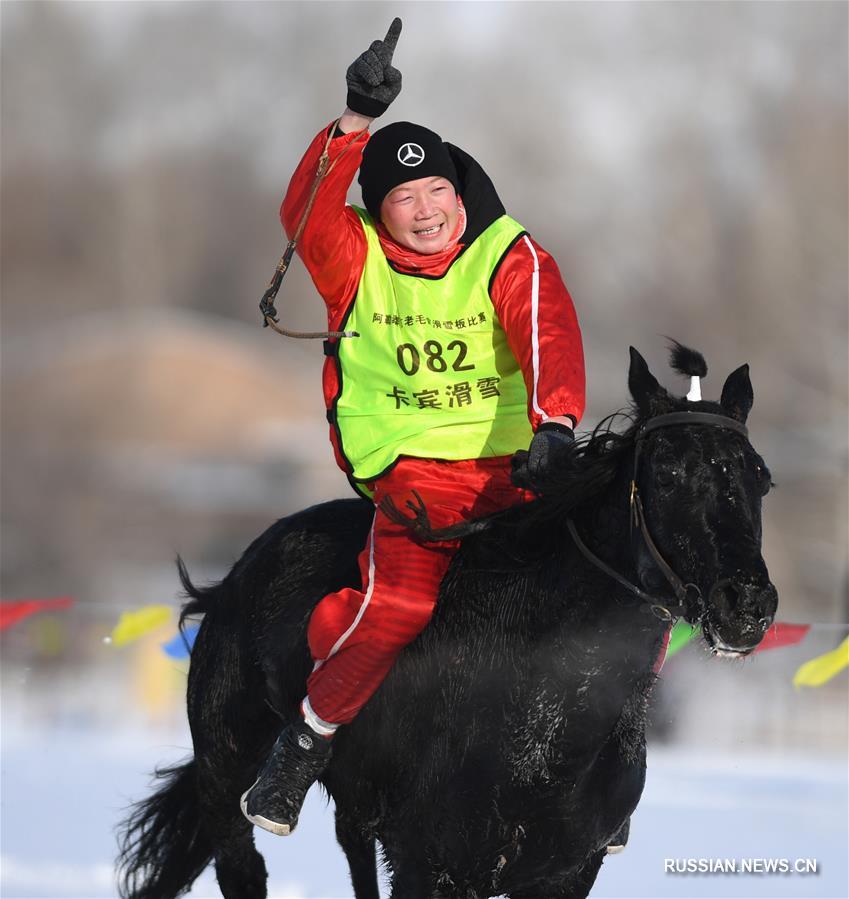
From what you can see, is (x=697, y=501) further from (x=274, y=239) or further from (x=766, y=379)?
(x=274, y=239)

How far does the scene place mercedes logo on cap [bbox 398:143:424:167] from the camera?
418 cm

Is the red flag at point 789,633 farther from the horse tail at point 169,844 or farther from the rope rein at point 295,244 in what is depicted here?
the rope rein at point 295,244

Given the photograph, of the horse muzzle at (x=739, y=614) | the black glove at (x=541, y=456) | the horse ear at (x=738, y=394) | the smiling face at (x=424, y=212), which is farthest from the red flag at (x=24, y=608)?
the horse muzzle at (x=739, y=614)

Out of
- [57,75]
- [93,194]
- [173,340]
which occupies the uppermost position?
[57,75]

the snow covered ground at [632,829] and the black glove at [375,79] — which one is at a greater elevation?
the black glove at [375,79]

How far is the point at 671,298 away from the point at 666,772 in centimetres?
2562

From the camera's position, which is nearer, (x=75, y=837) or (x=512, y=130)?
(x=75, y=837)

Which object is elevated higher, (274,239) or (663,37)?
(663,37)

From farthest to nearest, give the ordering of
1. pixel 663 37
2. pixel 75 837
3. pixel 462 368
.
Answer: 1. pixel 663 37
2. pixel 75 837
3. pixel 462 368

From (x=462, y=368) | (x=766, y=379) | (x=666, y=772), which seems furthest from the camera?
(x=766, y=379)

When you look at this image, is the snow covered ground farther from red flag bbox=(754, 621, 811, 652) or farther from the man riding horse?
the man riding horse

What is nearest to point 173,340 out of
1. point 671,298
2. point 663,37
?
point 671,298

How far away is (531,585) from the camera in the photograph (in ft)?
12.8

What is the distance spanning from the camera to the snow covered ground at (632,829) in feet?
19.8
